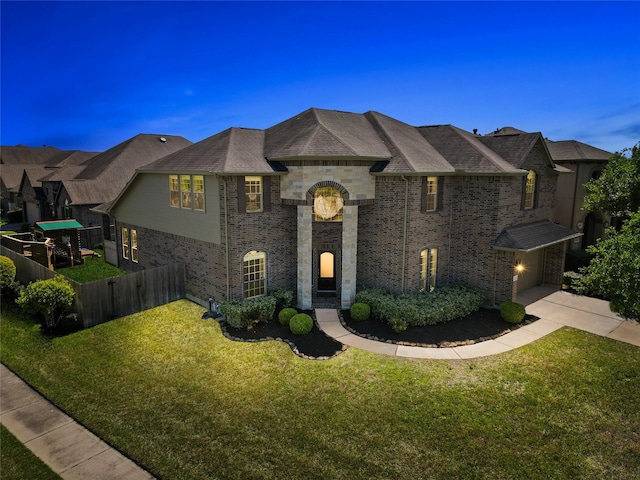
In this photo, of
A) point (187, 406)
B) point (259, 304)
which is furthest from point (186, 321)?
point (187, 406)

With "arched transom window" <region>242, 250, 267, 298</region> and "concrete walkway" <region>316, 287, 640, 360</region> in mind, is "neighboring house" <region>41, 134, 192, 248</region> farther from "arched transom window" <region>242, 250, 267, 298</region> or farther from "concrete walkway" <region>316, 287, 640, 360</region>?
"concrete walkway" <region>316, 287, 640, 360</region>

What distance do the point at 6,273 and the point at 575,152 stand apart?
1407 inches

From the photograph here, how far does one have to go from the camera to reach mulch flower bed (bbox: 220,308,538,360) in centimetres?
1494

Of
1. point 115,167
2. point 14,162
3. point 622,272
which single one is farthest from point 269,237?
point 14,162

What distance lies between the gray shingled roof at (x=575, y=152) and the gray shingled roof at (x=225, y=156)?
21.4 meters

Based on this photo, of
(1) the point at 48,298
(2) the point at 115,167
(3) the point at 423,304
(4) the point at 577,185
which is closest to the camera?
(1) the point at 48,298

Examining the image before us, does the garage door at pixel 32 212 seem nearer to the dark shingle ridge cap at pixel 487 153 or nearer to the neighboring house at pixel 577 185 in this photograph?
the dark shingle ridge cap at pixel 487 153

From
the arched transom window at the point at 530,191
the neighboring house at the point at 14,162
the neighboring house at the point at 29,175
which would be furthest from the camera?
the neighboring house at the point at 14,162

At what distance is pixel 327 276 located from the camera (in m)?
22.8

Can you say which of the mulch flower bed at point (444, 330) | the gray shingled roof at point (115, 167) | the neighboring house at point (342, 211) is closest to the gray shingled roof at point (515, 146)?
the neighboring house at point (342, 211)

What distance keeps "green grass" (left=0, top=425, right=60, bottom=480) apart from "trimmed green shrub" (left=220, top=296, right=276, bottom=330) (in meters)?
7.81

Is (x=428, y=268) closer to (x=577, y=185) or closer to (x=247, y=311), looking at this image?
(x=247, y=311)

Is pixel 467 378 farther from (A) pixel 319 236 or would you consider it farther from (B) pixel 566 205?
(B) pixel 566 205

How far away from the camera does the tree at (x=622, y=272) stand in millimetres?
11789
